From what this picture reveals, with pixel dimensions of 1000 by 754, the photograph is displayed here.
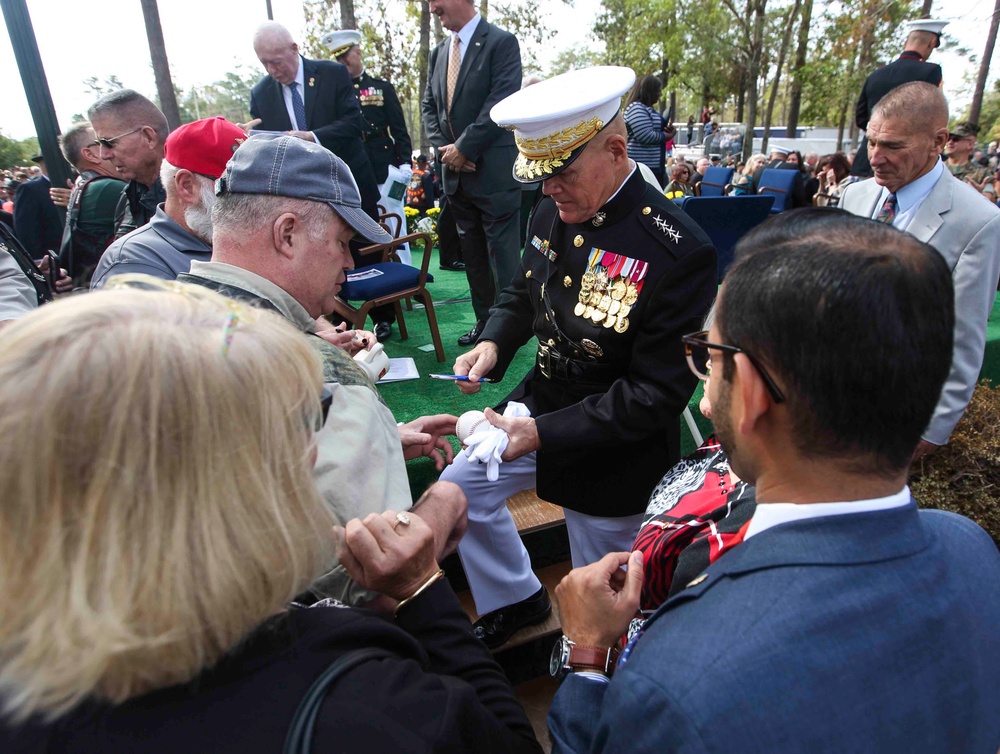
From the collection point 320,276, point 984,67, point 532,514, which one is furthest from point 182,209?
point 984,67

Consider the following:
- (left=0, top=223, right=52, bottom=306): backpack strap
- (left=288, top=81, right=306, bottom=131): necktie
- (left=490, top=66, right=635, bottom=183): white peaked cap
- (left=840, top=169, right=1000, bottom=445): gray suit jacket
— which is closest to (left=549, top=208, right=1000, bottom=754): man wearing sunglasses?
(left=490, top=66, right=635, bottom=183): white peaked cap

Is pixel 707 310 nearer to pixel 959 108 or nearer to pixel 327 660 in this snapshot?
pixel 327 660

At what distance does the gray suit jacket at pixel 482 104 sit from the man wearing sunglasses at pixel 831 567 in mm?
3470

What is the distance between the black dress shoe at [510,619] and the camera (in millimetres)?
2510

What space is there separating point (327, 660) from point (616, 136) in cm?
185

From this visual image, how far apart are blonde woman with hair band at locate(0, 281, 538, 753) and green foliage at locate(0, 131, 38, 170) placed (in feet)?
66.5

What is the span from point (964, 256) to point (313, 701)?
2897mm

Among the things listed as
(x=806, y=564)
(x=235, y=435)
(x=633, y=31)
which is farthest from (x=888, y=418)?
(x=633, y=31)

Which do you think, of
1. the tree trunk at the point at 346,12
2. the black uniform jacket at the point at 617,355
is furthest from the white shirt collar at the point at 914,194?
the tree trunk at the point at 346,12

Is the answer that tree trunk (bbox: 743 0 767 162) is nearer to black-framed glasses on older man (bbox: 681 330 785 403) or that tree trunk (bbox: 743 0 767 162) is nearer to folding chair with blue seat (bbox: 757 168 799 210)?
folding chair with blue seat (bbox: 757 168 799 210)

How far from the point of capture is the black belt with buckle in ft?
7.27

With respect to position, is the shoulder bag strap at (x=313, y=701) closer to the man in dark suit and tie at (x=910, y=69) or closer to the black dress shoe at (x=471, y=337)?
the black dress shoe at (x=471, y=337)

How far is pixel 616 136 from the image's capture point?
2.08 meters

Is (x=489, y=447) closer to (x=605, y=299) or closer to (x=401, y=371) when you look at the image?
(x=605, y=299)
